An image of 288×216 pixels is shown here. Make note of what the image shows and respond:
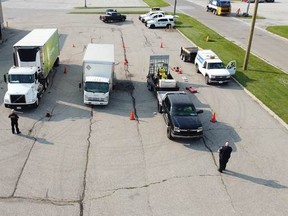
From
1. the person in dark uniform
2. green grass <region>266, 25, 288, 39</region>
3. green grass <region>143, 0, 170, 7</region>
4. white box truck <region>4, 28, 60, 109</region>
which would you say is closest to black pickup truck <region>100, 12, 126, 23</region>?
green grass <region>143, 0, 170, 7</region>

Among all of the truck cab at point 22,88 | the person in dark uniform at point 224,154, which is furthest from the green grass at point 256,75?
the truck cab at point 22,88

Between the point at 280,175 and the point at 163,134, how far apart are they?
6664mm

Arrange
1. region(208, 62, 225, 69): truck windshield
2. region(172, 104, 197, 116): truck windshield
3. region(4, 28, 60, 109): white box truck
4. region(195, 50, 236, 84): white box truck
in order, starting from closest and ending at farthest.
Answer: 1. region(172, 104, 197, 116): truck windshield
2. region(4, 28, 60, 109): white box truck
3. region(195, 50, 236, 84): white box truck
4. region(208, 62, 225, 69): truck windshield

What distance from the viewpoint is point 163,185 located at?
15172 mm

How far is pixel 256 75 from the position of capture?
98.6 feet

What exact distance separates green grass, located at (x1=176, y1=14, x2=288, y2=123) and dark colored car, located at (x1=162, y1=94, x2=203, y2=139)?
21.6 feet

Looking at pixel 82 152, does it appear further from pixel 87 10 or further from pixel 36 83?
pixel 87 10

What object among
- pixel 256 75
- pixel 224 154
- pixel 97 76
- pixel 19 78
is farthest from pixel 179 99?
pixel 256 75

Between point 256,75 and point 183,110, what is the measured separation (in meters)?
13.2

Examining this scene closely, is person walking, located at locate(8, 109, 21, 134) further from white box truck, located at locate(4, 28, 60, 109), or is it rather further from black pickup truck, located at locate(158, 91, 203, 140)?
black pickup truck, located at locate(158, 91, 203, 140)

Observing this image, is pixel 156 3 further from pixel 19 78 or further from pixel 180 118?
pixel 180 118

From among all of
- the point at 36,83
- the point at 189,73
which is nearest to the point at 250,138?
the point at 189,73

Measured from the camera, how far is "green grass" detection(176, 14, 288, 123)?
80.6 ft

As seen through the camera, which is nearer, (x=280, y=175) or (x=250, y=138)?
(x=280, y=175)
